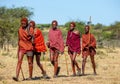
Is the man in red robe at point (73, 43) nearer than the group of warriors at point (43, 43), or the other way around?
the group of warriors at point (43, 43)

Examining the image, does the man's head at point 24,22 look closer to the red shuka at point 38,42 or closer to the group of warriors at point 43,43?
the group of warriors at point 43,43

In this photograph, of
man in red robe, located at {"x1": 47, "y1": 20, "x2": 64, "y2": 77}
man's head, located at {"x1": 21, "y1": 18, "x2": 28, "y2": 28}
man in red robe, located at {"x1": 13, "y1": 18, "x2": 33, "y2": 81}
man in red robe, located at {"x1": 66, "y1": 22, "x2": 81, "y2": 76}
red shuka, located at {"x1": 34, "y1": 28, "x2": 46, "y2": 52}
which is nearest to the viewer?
man's head, located at {"x1": 21, "y1": 18, "x2": 28, "y2": 28}

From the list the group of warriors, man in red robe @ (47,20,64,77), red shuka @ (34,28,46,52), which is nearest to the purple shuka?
the group of warriors

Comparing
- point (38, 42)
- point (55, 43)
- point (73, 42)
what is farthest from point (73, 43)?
point (38, 42)

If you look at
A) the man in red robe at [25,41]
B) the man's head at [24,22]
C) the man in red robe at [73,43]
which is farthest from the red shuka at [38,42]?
the man in red robe at [73,43]

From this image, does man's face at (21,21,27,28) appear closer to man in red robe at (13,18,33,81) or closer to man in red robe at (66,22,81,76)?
man in red robe at (13,18,33,81)

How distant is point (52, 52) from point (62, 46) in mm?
423

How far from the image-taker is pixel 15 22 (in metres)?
47.9

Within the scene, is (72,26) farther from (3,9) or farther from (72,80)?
(3,9)

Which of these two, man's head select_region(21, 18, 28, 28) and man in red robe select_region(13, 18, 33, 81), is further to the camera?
man in red robe select_region(13, 18, 33, 81)

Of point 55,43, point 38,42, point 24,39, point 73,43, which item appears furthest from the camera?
point 73,43

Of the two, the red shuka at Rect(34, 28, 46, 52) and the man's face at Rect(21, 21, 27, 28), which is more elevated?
the man's face at Rect(21, 21, 27, 28)

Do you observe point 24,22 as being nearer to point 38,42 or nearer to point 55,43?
point 38,42

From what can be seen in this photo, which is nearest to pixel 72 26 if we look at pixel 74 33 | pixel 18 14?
pixel 74 33
